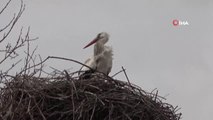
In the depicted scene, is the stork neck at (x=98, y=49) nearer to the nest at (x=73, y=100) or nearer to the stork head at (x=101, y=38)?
the stork head at (x=101, y=38)

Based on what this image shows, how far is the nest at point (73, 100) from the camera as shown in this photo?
325 cm

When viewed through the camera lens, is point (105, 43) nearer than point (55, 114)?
No

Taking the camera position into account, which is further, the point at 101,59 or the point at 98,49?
the point at 98,49

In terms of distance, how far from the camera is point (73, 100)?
10.9 feet

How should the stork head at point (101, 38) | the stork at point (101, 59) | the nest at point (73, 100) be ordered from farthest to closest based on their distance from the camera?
the stork head at point (101, 38), the stork at point (101, 59), the nest at point (73, 100)

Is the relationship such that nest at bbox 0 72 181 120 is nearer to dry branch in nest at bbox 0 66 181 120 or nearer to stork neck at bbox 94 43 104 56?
dry branch in nest at bbox 0 66 181 120

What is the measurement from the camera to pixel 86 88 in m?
3.51

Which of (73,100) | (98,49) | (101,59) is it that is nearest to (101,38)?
(98,49)

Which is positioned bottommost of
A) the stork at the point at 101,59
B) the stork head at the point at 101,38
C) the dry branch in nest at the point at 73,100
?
the dry branch in nest at the point at 73,100

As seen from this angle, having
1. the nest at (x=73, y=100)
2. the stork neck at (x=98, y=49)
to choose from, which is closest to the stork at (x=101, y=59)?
the stork neck at (x=98, y=49)

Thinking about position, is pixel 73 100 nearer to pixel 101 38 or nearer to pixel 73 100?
pixel 73 100

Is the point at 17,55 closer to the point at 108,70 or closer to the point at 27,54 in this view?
the point at 27,54

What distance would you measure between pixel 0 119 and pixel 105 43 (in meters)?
2.38

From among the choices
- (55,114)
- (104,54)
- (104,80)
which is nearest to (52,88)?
(55,114)
